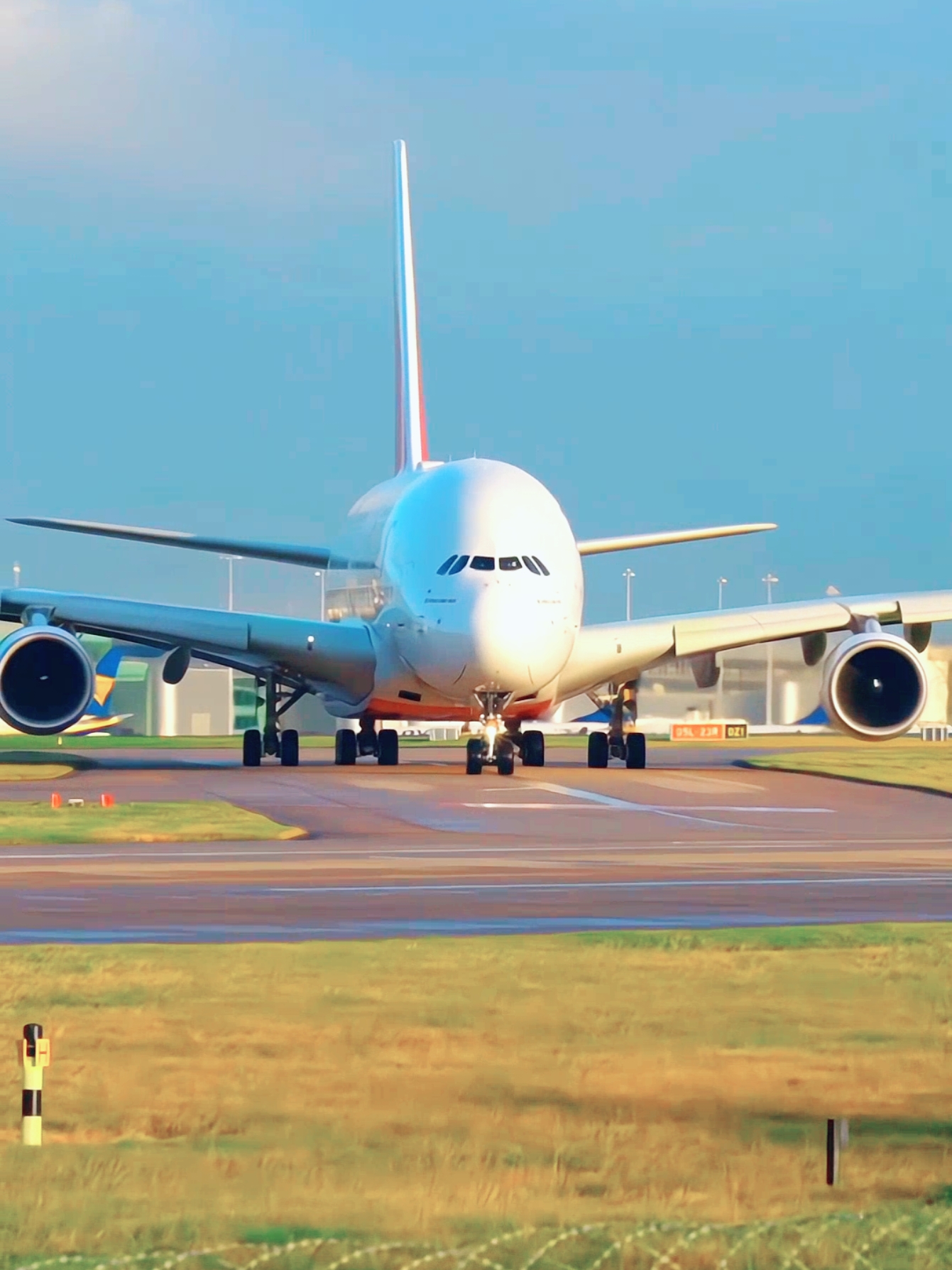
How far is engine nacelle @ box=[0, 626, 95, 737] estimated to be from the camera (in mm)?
38906

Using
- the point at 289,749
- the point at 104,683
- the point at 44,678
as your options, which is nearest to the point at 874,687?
the point at 289,749

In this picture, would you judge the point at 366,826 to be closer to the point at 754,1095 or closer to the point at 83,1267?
the point at 754,1095

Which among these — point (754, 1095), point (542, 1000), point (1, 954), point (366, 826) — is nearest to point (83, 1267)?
point (754, 1095)

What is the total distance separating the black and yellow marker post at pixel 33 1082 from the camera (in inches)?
330

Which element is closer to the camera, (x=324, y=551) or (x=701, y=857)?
(x=701, y=857)

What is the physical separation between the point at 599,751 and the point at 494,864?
21466 mm

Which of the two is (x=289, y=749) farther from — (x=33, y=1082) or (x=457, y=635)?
(x=33, y=1082)

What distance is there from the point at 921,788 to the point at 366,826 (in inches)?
473

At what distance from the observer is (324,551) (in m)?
46.5

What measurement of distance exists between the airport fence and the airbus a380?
30.6m

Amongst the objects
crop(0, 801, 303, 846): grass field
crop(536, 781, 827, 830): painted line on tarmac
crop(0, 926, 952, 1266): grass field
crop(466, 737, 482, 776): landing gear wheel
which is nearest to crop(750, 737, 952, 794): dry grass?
crop(536, 781, 827, 830): painted line on tarmac

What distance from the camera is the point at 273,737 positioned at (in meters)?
44.4

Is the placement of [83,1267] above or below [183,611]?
below

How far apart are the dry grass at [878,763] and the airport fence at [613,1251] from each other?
29.0m
